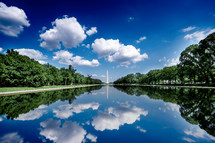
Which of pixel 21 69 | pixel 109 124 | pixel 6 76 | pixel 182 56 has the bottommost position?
pixel 109 124

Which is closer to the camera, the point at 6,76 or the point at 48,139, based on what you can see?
the point at 48,139

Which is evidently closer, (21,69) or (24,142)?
(24,142)

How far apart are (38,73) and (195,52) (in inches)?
2517

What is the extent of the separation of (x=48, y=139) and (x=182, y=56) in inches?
2289

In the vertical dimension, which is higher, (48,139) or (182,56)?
(182,56)

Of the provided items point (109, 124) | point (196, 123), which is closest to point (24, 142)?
point (109, 124)

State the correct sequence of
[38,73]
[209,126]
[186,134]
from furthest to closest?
[38,73] < [209,126] < [186,134]

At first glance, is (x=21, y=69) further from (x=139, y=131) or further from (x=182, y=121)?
(x=182, y=121)

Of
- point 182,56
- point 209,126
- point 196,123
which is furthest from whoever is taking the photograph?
point 182,56

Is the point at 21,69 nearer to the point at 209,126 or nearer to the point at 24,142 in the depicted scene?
the point at 24,142

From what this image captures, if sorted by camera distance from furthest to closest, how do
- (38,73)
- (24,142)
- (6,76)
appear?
(38,73)
(6,76)
(24,142)

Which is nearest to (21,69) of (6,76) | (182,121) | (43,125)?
(6,76)

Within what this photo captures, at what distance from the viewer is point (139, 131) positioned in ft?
18.2

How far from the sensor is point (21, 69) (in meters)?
31.6
